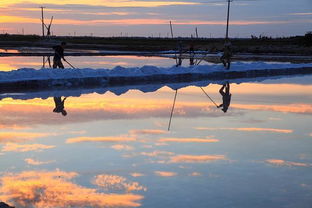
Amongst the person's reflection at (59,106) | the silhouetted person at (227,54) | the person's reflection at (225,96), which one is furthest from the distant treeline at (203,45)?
the person's reflection at (59,106)

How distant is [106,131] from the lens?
9.02 m

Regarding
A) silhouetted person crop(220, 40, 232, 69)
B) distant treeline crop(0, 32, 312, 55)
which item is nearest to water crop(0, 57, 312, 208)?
silhouetted person crop(220, 40, 232, 69)

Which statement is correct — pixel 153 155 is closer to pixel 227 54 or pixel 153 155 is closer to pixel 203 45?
pixel 227 54

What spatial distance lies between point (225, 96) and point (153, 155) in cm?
795

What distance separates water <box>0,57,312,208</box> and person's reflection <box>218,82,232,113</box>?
19 cm

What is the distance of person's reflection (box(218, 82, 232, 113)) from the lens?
12.6 meters

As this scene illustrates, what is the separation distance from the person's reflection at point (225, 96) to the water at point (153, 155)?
0.19 meters

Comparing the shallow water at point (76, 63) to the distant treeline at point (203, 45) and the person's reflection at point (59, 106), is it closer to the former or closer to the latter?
the distant treeline at point (203, 45)

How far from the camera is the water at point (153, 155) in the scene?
5.26 m

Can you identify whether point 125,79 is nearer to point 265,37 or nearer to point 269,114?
point 269,114

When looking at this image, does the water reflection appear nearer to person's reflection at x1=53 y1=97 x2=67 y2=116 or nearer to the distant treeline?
person's reflection at x1=53 y1=97 x2=67 y2=116

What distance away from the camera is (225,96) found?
1484 cm

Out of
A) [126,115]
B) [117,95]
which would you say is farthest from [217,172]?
[117,95]

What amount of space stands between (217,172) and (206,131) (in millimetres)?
2867
